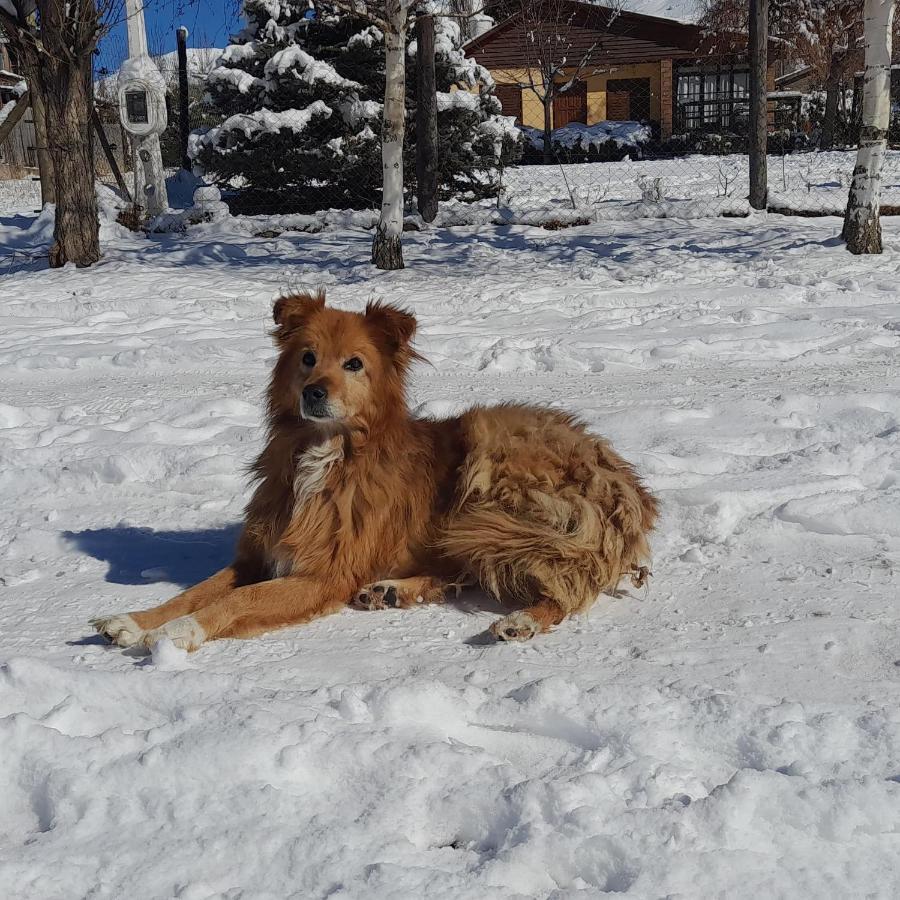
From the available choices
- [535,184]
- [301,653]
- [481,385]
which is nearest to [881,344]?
[481,385]

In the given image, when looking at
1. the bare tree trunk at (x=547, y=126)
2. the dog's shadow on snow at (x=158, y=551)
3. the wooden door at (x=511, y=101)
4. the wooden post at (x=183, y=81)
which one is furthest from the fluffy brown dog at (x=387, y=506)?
the wooden door at (x=511, y=101)

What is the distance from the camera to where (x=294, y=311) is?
3.86 m

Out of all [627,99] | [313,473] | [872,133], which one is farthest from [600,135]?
[313,473]

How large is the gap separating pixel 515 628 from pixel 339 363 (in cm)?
118

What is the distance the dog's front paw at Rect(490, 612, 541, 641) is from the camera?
3404mm

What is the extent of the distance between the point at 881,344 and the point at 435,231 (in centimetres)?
845

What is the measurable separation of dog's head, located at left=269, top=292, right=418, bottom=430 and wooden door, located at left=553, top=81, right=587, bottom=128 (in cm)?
3868

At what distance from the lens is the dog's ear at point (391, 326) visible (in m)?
3.86

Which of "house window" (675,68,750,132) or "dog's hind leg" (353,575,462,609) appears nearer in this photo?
"dog's hind leg" (353,575,462,609)

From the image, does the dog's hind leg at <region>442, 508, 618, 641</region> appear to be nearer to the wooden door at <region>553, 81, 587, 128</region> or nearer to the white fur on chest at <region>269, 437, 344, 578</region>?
the white fur on chest at <region>269, 437, 344, 578</region>

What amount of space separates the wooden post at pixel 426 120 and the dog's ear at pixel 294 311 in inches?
430

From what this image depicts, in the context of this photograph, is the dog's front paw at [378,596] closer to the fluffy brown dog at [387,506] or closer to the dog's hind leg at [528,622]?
the fluffy brown dog at [387,506]

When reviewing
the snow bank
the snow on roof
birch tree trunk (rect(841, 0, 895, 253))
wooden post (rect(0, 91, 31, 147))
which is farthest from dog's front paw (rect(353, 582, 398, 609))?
the snow on roof

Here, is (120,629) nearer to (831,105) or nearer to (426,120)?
(426,120)
